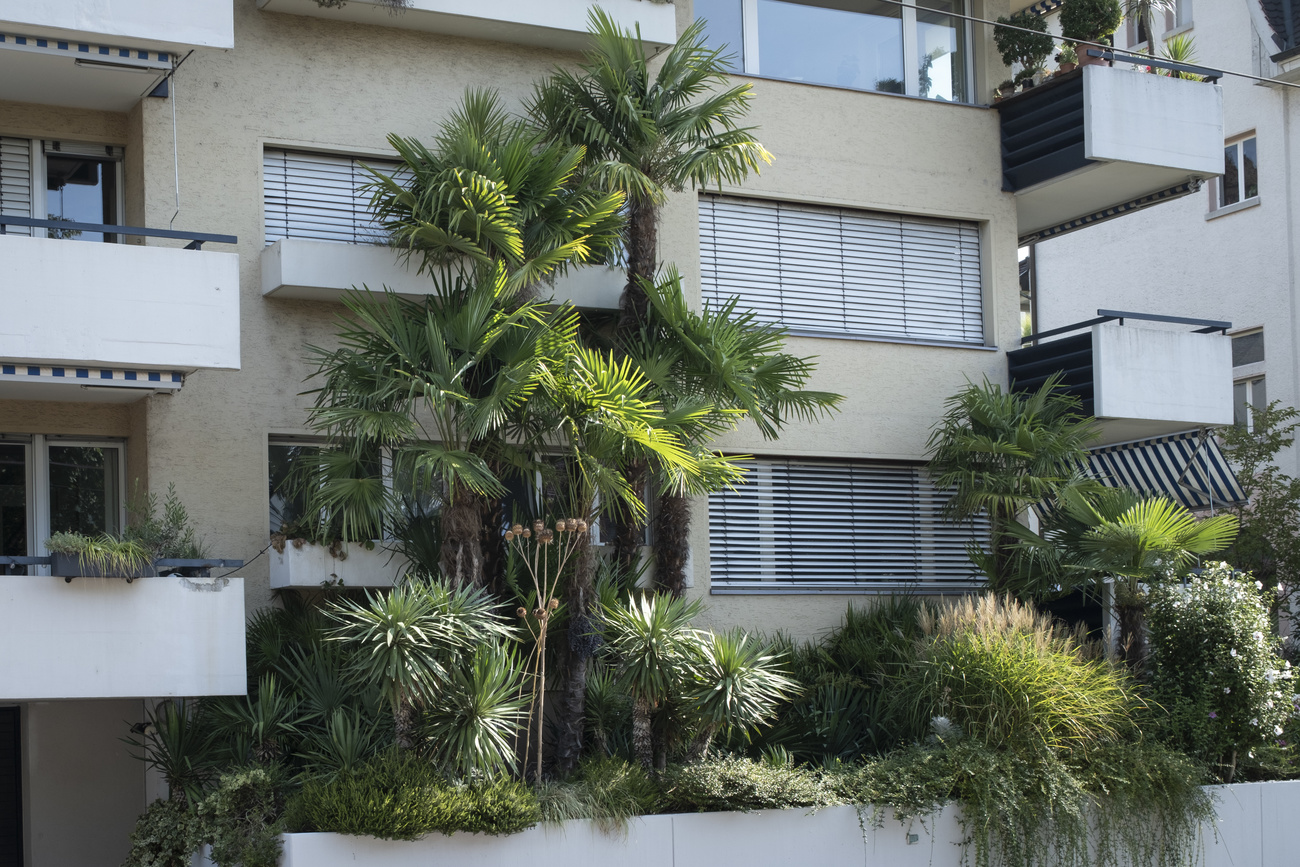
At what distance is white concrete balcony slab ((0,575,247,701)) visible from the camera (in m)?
11.5

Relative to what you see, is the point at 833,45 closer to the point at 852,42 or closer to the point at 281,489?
the point at 852,42

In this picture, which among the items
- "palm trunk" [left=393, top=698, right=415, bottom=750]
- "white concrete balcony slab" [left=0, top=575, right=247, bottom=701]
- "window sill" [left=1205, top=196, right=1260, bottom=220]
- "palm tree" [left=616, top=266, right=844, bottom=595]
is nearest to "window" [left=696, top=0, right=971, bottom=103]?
"palm tree" [left=616, top=266, right=844, bottom=595]

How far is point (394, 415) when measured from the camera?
11.9 meters

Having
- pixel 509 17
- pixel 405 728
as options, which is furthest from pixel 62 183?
pixel 405 728

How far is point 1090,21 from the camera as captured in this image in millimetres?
17453

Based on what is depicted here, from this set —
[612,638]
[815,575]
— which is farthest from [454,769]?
[815,575]

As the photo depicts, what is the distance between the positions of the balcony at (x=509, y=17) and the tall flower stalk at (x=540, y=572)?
18.6 ft

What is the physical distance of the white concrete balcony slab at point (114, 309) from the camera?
11992 mm

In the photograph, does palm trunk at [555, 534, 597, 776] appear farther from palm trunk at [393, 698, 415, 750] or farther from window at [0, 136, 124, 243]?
window at [0, 136, 124, 243]

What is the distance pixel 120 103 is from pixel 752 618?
861cm

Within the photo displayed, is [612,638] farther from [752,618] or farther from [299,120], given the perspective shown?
[299,120]

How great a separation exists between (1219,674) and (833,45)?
884cm

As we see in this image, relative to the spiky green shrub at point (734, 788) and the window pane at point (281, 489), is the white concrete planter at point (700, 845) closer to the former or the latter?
the spiky green shrub at point (734, 788)

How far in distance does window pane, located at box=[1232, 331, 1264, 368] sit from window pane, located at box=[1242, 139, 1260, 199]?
240 centimetres
